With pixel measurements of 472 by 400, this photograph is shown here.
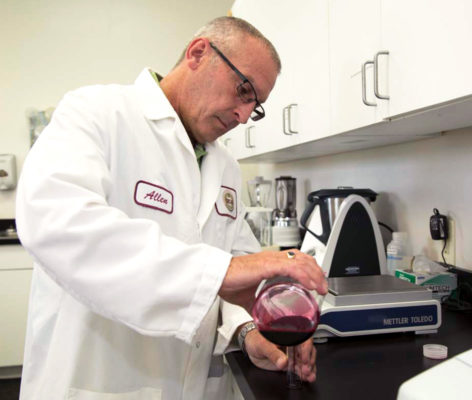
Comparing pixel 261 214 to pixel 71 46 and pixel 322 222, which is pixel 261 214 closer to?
pixel 322 222

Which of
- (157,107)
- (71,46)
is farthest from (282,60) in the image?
(71,46)

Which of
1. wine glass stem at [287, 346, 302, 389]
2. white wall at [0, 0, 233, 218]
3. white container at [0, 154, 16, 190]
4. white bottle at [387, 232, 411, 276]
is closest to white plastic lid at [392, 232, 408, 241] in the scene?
white bottle at [387, 232, 411, 276]

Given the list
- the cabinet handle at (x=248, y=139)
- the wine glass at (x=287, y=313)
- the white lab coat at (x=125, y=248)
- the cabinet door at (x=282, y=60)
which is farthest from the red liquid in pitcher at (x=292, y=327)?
the cabinet handle at (x=248, y=139)

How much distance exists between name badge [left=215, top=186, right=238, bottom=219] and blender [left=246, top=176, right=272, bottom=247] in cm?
111

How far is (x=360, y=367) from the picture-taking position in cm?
81

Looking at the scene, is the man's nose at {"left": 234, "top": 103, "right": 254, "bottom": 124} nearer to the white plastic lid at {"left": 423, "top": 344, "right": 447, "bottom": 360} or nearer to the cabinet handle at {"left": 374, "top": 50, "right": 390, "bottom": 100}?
the cabinet handle at {"left": 374, "top": 50, "right": 390, "bottom": 100}

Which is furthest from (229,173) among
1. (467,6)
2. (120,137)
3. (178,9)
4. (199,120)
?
(178,9)

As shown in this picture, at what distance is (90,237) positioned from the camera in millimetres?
600

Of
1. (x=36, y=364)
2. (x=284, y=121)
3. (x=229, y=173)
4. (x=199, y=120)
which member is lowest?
(x=36, y=364)

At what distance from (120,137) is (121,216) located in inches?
10.6

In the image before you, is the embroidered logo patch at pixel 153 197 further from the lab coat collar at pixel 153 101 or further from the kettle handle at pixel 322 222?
the kettle handle at pixel 322 222

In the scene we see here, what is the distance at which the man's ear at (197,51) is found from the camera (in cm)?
94

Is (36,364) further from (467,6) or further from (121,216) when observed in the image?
(467,6)

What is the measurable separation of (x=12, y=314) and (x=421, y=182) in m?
2.51
